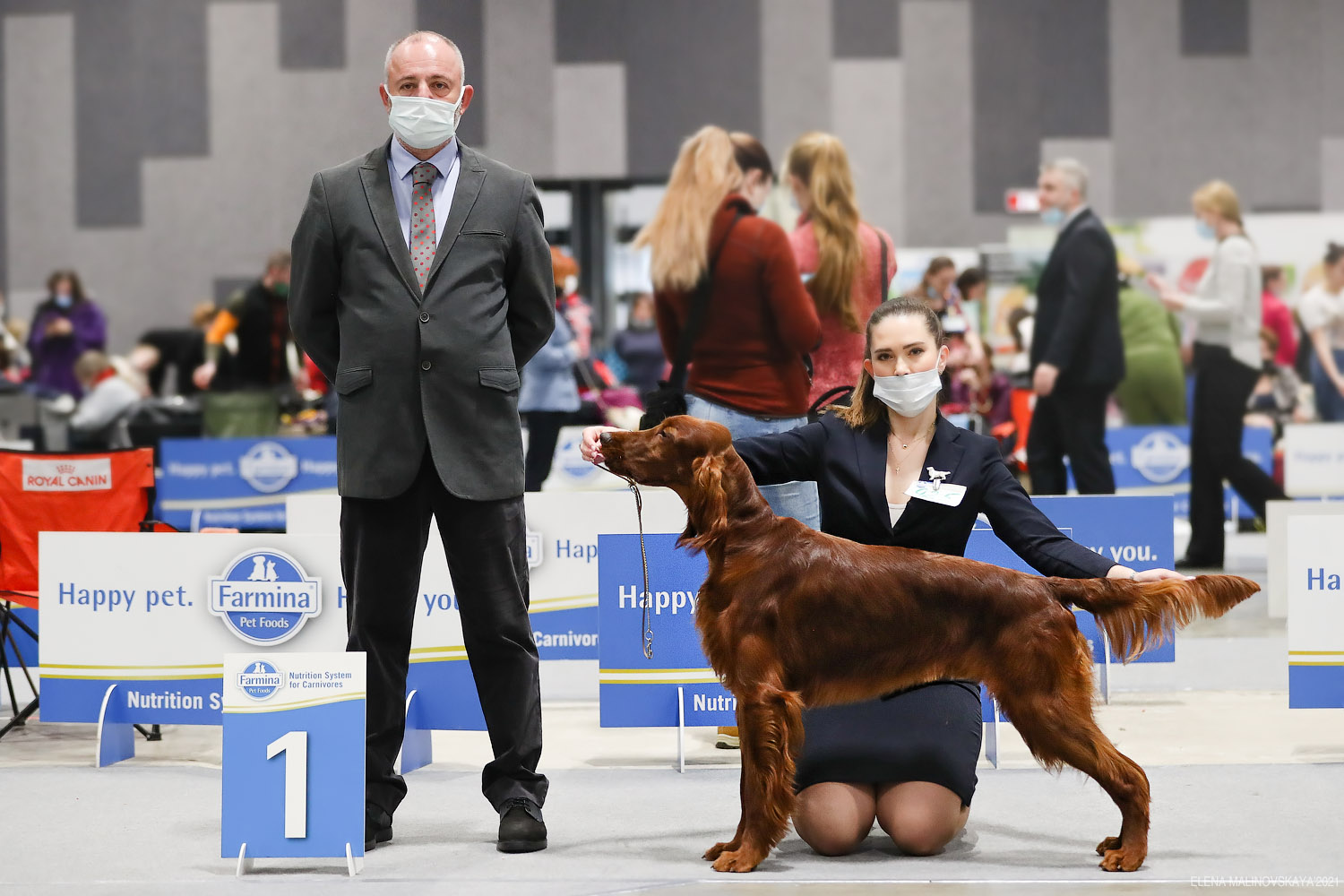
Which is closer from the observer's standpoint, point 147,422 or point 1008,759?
point 1008,759

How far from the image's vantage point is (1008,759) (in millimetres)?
3904

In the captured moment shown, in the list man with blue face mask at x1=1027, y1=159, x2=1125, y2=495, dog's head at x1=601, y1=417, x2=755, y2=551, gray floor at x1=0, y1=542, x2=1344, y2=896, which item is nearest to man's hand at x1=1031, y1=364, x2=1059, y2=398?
man with blue face mask at x1=1027, y1=159, x2=1125, y2=495

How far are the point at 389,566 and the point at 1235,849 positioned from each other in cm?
184

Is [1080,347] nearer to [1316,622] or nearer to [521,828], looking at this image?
[1316,622]

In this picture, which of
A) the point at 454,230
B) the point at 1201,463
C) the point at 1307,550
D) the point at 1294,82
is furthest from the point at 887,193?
the point at 454,230

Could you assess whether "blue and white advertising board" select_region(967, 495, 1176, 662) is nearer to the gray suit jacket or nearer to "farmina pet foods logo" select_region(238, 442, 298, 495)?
the gray suit jacket

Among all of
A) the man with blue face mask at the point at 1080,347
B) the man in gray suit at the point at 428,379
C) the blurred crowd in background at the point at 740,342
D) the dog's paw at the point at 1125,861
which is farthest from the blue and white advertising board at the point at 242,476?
the dog's paw at the point at 1125,861

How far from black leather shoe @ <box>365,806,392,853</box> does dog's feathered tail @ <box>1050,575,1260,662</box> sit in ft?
4.85

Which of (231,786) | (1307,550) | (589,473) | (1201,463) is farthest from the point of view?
(589,473)

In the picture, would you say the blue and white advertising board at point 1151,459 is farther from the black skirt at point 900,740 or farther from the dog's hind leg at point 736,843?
the dog's hind leg at point 736,843

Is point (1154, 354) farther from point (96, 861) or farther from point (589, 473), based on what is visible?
point (96, 861)

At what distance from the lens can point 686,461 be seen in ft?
9.37

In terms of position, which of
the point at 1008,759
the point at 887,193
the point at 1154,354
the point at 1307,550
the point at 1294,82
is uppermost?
the point at 1294,82

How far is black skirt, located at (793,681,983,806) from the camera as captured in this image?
2980 mm
